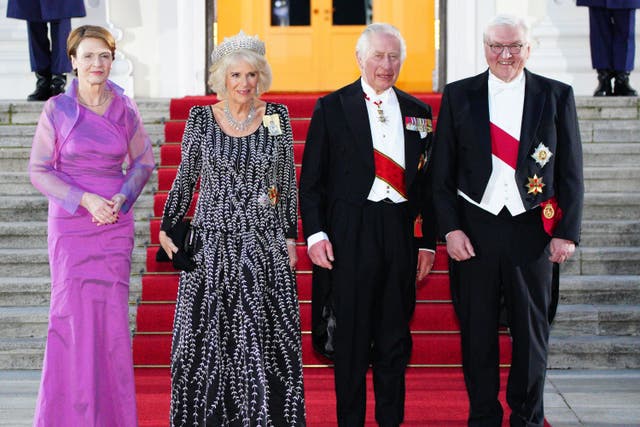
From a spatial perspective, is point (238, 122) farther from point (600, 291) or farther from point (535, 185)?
point (600, 291)

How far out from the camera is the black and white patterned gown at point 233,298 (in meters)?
3.74

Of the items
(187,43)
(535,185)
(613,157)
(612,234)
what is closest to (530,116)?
(535,185)

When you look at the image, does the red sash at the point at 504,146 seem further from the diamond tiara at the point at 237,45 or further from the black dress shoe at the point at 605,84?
the black dress shoe at the point at 605,84

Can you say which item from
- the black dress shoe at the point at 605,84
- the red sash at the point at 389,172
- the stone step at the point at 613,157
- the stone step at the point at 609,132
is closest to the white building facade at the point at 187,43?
the black dress shoe at the point at 605,84

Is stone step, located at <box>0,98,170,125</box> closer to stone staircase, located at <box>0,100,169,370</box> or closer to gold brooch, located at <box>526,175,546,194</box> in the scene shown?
stone staircase, located at <box>0,100,169,370</box>

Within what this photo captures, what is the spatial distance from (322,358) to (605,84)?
13.4 feet

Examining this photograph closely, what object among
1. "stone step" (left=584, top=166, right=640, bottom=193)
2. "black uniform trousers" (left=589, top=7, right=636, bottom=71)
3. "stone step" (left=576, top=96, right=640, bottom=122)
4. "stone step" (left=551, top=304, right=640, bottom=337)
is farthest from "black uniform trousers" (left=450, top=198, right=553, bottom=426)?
"black uniform trousers" (left=589, top=7, right=636, bottom=71)

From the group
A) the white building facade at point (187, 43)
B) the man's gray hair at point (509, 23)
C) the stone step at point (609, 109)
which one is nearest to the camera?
the man's gray hair at point (509, 23)

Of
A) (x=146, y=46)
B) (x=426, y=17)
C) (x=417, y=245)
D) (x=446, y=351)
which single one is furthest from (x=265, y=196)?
(x=426, y=17)

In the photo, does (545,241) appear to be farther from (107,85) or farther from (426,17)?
(426,17)

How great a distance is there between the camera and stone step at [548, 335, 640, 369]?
5.38 m

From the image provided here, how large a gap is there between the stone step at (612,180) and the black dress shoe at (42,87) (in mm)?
3774

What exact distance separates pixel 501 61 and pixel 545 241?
2.17 ft

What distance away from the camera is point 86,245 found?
152 inches
